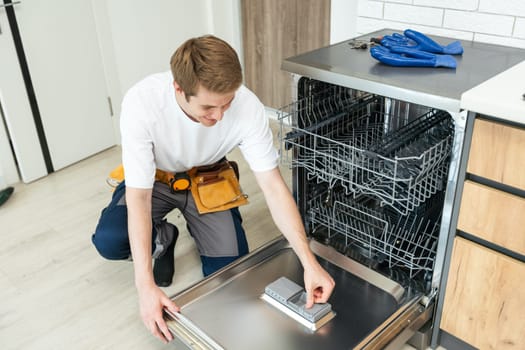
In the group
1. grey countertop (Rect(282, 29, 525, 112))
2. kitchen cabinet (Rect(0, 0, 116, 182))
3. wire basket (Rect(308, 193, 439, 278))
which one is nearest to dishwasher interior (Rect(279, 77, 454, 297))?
wire basket (Rect(308, 193, 439, 278))

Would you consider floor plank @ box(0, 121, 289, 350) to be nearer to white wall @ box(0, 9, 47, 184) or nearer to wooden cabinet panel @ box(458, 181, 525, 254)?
white wall @ box(0, 9, 47, 184)

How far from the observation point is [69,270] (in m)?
1.98

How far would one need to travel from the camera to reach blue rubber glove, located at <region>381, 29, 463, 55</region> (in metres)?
1.54

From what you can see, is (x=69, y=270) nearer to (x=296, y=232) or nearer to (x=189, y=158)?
(x=189, y=158)

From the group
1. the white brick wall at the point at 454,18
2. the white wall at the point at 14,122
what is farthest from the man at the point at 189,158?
the white wall at the point at 14,122

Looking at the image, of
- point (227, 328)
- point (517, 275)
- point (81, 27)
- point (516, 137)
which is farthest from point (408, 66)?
point (81, 27)

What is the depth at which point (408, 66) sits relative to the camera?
1469mm

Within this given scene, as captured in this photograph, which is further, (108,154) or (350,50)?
(108,154)

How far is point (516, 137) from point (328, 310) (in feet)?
2.11

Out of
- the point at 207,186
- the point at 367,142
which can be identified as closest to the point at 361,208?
the point at 367,142

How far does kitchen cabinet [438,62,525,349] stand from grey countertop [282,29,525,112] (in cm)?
6

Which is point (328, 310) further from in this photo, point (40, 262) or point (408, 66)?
point (40, 262)

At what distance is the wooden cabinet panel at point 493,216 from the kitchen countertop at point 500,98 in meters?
0.19

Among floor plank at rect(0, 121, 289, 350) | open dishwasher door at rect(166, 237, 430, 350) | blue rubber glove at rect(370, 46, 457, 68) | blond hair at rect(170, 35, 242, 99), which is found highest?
blond hair at rect(170, 35, 242, 99)
